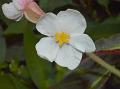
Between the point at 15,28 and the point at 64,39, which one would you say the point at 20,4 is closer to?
the point at 64,39

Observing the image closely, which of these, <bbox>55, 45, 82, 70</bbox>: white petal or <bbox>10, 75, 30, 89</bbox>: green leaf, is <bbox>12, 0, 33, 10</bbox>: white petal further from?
<bbox>10, 75, 30, 89</bbox>: green leaf

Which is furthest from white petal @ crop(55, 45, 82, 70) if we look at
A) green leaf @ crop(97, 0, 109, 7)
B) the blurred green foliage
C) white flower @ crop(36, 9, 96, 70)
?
green leaf @ crop(97, 0, 109, 7)

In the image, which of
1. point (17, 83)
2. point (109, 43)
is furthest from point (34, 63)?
point (109, 43)

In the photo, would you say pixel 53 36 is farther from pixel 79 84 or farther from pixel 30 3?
pixel 79 84

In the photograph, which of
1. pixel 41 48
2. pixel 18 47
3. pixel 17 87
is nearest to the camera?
pixel 41 48

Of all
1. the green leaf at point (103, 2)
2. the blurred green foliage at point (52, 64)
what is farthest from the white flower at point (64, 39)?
the green leaf at point (103, 2)

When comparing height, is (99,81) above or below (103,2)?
below

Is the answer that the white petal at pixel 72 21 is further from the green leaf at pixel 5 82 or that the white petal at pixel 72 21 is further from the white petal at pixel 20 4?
the green leaf at pixel 5 82

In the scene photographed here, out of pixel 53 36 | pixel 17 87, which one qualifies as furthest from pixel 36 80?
pixel 53 36
